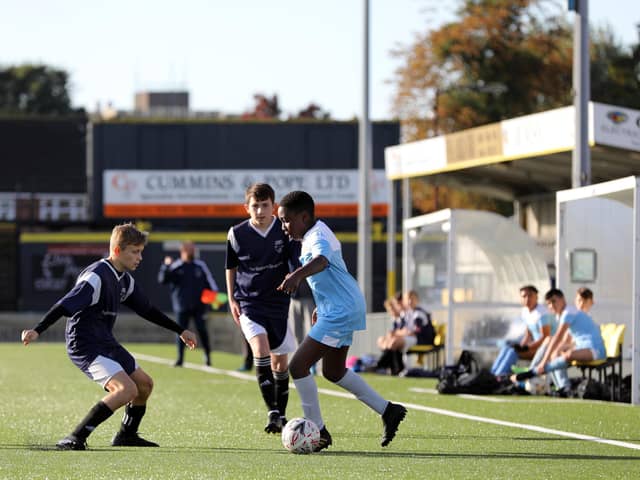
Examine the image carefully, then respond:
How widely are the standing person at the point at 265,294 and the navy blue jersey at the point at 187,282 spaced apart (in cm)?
1158

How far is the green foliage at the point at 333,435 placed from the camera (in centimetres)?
995

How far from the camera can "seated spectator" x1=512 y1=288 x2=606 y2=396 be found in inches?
709

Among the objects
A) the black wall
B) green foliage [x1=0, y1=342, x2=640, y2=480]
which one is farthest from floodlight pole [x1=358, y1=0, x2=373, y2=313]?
the black wall

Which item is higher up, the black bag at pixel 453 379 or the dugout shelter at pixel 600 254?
the dugout shelter at pixel 600 254

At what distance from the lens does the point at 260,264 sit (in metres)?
12.9

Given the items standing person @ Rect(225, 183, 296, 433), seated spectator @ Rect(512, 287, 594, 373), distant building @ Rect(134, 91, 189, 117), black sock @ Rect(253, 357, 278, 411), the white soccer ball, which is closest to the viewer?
standing person @ Rect(225, 183, 296, 433)

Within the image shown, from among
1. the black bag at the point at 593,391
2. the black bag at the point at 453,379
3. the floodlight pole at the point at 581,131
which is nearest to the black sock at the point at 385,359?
the floodlight pole at the point at 581,131

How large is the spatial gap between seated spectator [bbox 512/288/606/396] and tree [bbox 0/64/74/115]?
72054 mm

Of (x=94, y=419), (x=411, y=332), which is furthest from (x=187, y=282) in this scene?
(x=94, y=419)

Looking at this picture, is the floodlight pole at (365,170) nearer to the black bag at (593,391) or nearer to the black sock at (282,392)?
the black bag at (593,391)

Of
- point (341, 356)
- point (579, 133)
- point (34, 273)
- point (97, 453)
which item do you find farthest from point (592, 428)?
point (34, 273)

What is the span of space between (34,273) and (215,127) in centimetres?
814

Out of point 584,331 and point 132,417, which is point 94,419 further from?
point 584,331

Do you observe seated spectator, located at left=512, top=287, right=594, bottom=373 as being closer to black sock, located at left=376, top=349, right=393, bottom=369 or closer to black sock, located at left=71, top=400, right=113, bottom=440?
black sock, located at left=376, top=349, right=393, bottom=369
